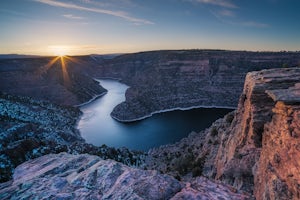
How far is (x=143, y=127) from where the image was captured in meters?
61.6

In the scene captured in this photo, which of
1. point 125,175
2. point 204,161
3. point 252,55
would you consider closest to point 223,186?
point 125,175

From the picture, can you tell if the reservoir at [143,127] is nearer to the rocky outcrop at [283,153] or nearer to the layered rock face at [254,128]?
the layered rock face at [254,128]

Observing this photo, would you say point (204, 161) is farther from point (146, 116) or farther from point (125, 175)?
point (146, 116)

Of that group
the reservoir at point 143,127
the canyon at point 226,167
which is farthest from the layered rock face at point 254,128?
the reservoir at point 143,127

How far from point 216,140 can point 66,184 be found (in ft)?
60.9

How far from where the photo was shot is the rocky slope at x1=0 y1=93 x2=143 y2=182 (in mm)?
27797

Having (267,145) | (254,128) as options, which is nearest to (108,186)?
(267,145)

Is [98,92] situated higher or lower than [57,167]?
lower

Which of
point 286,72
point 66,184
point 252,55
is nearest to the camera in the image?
point 66,184

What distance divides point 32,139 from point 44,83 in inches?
2079

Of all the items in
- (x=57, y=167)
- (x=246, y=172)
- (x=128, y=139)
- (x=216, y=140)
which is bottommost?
(x=128, y=139)

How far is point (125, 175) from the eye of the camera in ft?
34.8

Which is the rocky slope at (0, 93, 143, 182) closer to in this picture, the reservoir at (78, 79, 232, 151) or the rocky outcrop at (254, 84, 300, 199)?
the reservoir at (78, 79, 232, 151)

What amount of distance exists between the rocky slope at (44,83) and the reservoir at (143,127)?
968 cm
